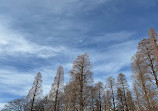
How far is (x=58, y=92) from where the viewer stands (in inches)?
1050

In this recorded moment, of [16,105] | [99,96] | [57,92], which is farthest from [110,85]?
[16,105]

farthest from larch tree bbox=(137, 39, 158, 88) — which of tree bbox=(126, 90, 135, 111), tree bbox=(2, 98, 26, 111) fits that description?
tree bbox=(2, 98, 26, 111)

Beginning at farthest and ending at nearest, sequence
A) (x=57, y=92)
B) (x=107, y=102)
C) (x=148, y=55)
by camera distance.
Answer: (x=107, y=102)
(x=57, y=92)
(x=148, y=55)

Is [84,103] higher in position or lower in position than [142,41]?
lower

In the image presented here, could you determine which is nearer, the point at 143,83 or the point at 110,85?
the point at 143,83

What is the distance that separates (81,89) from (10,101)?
Result: 39.7 m

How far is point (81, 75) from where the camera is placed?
59.5 feet

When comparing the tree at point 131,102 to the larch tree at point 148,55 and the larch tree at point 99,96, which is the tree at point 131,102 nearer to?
the larch tree at point 99,96

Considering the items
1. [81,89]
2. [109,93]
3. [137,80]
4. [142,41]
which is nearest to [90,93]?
[81,89]

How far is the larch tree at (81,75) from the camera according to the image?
55.2 ft

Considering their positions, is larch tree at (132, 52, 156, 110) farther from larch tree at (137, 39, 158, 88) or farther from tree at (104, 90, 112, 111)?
tree at (104, 90, 112, 111)

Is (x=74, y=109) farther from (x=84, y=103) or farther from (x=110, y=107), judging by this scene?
(x=110, y=107)

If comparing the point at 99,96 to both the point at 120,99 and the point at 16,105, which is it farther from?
the point at 16,105

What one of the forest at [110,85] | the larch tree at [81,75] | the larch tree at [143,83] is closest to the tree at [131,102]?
the forest at [110,85]
